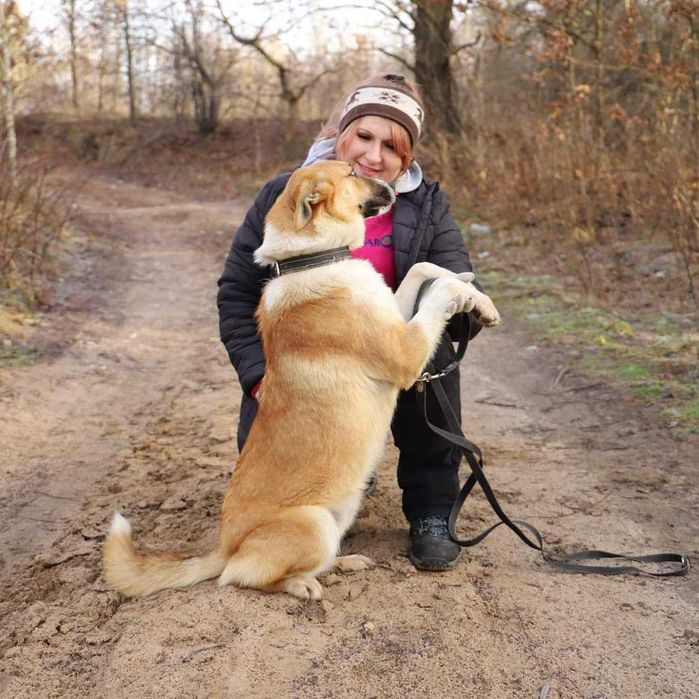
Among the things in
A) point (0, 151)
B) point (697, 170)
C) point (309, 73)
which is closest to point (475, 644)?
point (697, 170)

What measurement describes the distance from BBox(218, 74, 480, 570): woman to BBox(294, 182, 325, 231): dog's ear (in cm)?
36

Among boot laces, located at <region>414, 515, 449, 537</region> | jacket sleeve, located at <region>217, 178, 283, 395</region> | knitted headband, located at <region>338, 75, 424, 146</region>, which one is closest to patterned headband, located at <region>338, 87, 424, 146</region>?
knitted headband, located at <region>338, 75, 424, 146</region>

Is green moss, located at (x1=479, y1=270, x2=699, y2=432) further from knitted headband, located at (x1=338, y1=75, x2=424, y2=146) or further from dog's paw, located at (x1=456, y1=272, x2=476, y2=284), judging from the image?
knitted headband, located at (x1=338, y1=75, x2=424, y2=146)

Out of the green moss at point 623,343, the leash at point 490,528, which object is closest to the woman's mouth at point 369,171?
the leash at point 490,528

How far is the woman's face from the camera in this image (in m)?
3.45

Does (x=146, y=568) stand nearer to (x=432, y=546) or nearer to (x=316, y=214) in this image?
(x=432, y=546)

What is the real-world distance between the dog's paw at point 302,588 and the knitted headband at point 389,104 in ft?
6.88

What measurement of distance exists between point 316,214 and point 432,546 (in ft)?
4.94

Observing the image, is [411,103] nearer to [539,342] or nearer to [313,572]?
[313,572]

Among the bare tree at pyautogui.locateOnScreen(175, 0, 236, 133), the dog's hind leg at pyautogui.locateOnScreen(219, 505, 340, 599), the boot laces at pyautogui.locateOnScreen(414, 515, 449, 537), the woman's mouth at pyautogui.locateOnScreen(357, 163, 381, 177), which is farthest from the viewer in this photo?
the bare tree at pyautogui.locateOnScreen(175, 0, 236, 133)

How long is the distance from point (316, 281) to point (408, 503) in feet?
3.76

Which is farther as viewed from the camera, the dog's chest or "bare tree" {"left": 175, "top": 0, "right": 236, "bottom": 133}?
"bare tree" {"left": 175, "top": 0, "right": 236, "bottom": 133}

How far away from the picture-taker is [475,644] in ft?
8.26

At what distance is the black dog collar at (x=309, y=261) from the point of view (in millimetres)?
3135
